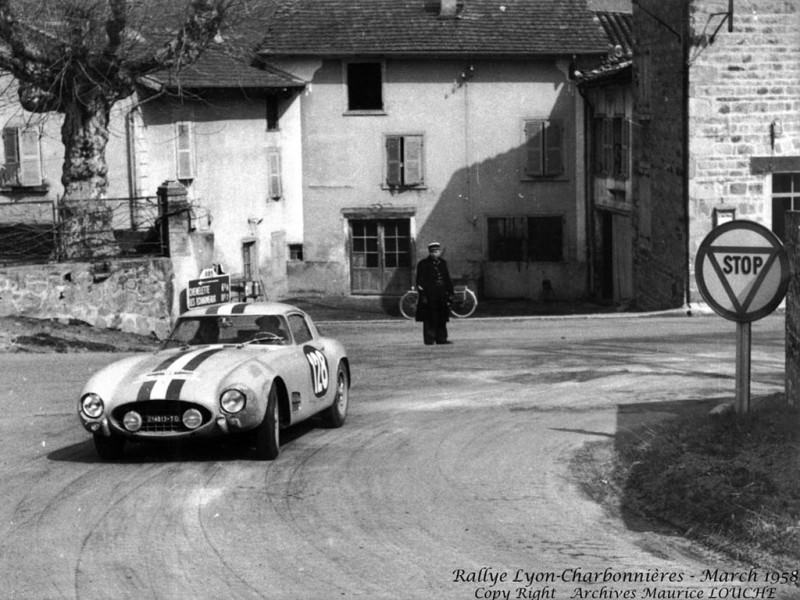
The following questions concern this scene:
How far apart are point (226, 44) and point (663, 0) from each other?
13.0m

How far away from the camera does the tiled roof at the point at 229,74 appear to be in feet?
115

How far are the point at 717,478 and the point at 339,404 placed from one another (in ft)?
15.2

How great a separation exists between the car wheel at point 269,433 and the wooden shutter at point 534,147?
28.3 m

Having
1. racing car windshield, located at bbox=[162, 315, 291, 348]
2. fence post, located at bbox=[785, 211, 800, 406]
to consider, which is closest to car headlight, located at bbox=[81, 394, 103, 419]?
racing car windshield, located at bbox=[162, 315, 291, 348]

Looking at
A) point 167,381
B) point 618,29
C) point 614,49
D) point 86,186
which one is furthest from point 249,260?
point 167,381

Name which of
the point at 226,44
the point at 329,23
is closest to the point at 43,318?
the point at 226,44

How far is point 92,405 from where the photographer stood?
447 inches

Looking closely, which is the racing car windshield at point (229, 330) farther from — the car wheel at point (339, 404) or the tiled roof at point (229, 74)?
the tiled roof at point (229, 74)

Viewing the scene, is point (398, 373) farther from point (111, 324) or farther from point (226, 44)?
point (226, 44)

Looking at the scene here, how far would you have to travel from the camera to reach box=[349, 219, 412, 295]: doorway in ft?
130

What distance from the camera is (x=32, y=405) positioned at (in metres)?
15.1

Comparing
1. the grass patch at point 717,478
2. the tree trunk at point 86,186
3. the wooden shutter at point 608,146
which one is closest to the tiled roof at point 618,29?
the wooden shutter at point 608,146

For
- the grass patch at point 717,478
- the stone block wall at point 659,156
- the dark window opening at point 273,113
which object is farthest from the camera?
the dark window opening at point 273,113

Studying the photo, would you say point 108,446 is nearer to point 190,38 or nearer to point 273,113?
point 190,38
